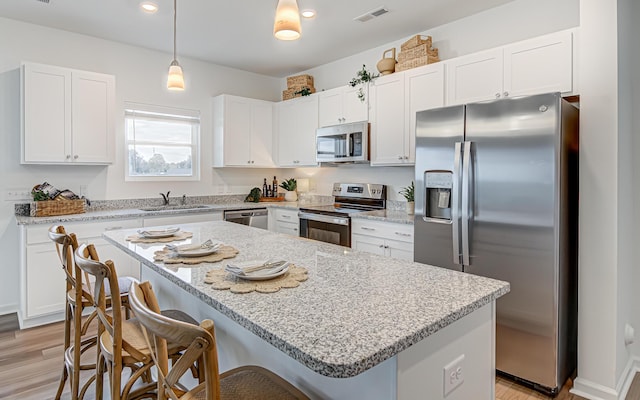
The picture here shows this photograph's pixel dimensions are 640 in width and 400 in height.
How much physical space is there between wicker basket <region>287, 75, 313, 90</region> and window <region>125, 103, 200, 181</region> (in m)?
1.34

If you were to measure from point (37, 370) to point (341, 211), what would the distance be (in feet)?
9.10

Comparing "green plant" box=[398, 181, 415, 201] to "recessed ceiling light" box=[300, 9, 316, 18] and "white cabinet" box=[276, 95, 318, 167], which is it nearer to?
"white cabinet" box=[276, 95, 318, 167]

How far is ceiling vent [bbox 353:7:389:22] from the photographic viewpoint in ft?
11.0

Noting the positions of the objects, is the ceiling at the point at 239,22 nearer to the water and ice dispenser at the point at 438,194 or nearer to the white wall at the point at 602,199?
the white wall at the point at 602,199

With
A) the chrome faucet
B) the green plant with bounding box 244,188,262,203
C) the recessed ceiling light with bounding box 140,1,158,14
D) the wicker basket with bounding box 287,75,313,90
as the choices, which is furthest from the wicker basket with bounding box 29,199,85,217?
the wicker basket with bounding box 287,75,313,90

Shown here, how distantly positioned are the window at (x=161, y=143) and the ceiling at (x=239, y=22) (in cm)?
75

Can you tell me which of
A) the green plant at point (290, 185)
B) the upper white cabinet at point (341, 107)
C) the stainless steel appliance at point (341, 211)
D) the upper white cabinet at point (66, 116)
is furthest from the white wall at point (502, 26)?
the upper white cabinet at point (66, 116)

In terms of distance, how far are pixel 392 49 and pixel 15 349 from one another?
169 inches

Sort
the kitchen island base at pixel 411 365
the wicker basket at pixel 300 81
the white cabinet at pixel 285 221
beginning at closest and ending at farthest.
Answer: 1. the kitchen island base at pixel 411 365
2. the white cabinet at pixel 285 221
3. the wicker basket at pixel 300 81

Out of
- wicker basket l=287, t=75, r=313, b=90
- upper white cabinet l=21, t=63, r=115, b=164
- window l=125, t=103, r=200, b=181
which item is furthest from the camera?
wicker basket l=287, t=75, r=313, b=90

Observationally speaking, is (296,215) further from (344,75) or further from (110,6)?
(110,6)

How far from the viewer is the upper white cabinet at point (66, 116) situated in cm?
340

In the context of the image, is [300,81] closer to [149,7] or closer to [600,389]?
[149,7]

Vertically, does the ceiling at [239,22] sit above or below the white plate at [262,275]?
above
